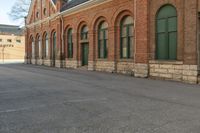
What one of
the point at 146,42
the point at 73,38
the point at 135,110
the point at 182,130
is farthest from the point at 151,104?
the point at 73,38

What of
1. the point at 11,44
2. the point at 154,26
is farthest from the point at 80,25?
the point at 11,44

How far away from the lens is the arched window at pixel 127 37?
21048 millimetres

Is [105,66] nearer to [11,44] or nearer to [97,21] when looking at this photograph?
[97,21]

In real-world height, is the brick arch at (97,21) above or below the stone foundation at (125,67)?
above

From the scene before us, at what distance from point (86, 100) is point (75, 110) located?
1.69 meters

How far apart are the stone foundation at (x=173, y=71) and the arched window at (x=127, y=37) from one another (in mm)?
3342

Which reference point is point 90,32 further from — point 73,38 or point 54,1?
point 54,1

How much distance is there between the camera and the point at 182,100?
995 cm

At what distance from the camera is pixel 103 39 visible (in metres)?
24.4

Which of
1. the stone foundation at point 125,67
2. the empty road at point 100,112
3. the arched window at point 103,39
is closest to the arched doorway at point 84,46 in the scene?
the arched window at point 103,39

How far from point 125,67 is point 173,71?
17.3 ft

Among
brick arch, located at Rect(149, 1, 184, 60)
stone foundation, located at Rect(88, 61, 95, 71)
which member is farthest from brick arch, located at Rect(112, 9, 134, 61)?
brick arch, located at Rect(149, 1, 184, 60)

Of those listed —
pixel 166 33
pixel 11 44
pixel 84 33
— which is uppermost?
pixel 11 44

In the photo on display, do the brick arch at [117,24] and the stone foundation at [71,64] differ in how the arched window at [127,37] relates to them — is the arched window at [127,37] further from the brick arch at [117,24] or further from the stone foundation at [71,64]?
the stone foundation at [71,64]
